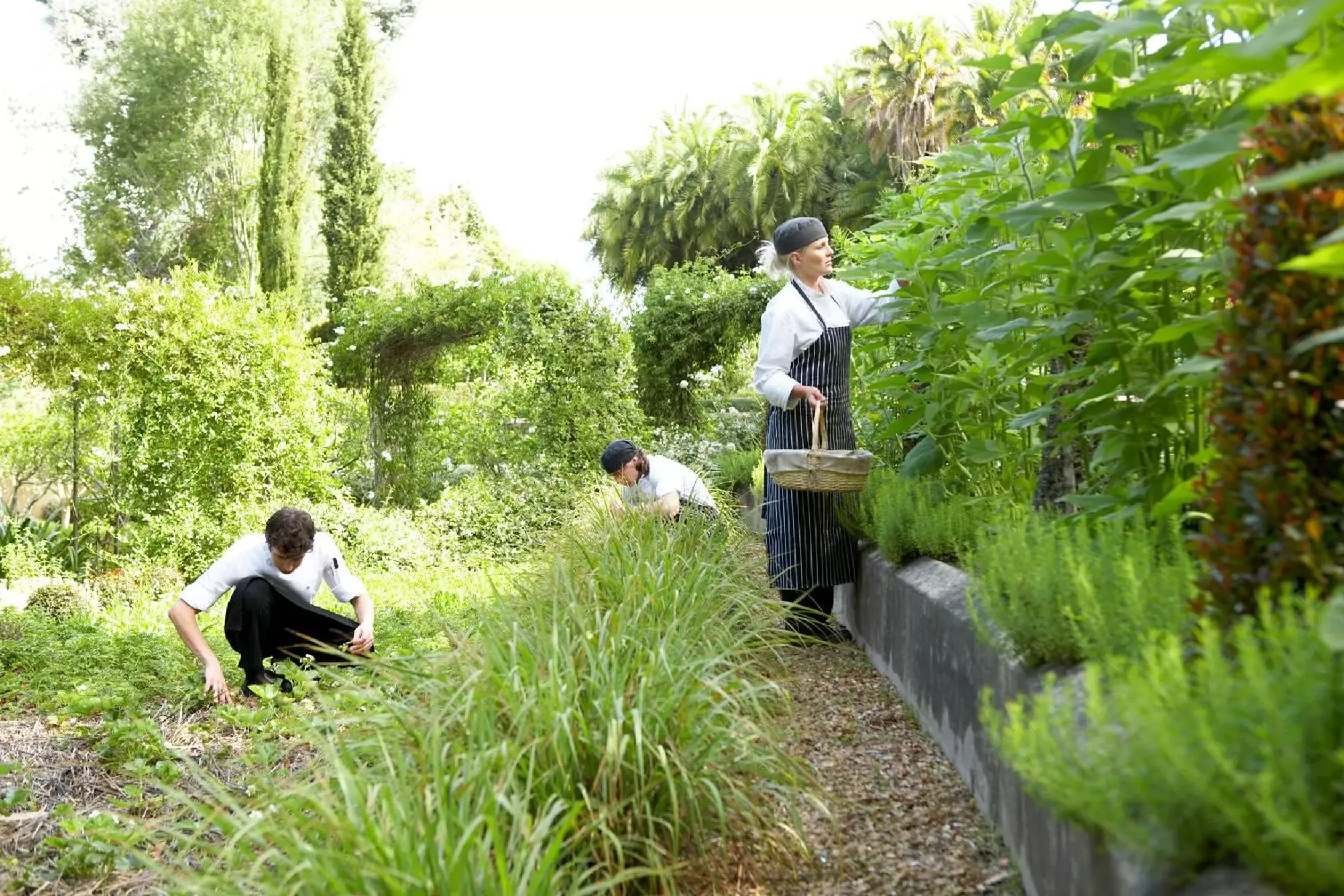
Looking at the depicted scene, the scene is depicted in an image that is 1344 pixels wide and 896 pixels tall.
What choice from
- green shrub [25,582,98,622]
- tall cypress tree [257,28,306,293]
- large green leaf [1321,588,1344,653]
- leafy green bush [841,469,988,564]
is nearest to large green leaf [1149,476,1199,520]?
large green leaf [1321,588,1344,653]

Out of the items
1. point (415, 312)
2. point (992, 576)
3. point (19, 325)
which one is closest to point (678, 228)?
point (415, 312)

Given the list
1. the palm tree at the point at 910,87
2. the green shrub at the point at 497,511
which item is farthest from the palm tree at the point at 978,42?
the green shrub at the point at 497,511

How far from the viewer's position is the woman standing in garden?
185 inches

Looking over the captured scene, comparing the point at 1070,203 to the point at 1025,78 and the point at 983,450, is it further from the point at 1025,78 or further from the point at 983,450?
the point at 983,450

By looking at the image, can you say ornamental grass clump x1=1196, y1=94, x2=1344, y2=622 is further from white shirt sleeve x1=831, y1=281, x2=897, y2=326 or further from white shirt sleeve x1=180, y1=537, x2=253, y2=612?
white shirt sleeve x1=180, y1=537, x2=253, y2=612

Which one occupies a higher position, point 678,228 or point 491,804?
point 678,228

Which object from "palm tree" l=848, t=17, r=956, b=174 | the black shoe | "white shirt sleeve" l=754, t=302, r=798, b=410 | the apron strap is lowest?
the black shoe

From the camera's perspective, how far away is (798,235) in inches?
186

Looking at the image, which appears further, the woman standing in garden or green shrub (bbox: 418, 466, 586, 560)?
green shrub (bbox: 418, 466, 586, 560)

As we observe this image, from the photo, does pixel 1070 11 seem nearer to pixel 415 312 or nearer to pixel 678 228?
pixel 415 312

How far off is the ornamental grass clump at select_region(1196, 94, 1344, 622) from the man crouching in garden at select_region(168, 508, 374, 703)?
12.2 feet

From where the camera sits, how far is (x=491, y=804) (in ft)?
6.57

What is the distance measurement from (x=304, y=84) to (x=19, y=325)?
12238 millimetres

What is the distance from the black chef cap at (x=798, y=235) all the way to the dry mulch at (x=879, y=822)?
1823 millimetres
